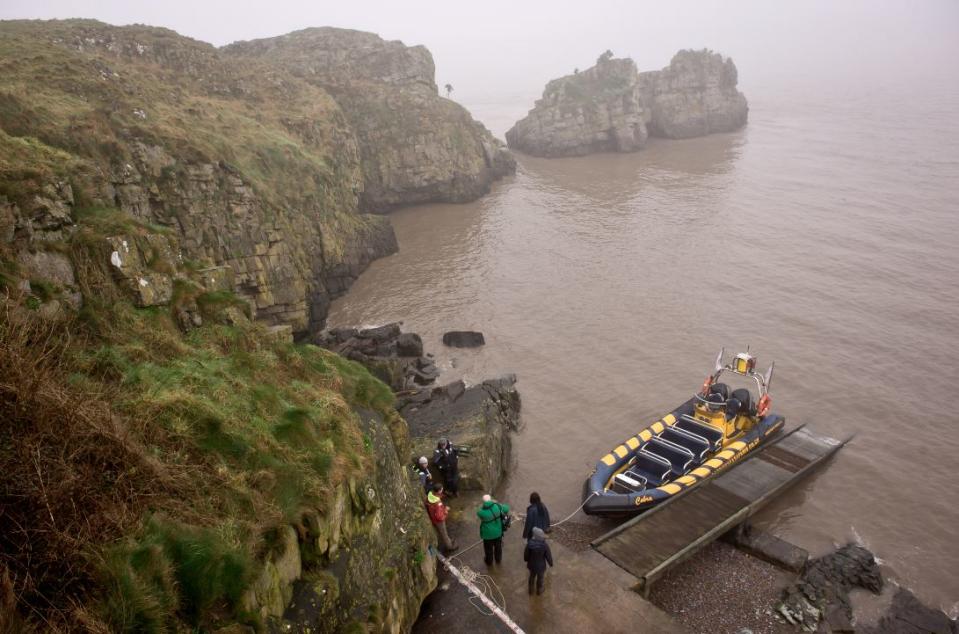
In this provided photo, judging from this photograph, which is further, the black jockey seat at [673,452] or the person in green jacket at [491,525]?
the black jockey seat at [673,452]

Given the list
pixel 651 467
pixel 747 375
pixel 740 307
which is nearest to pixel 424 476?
pixel 651 467

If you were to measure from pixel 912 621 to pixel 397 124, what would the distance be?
45.9 m

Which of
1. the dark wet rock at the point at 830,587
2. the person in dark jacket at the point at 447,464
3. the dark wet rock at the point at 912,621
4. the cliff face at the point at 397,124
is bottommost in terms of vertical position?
the dark wet rock at the point at 912,621

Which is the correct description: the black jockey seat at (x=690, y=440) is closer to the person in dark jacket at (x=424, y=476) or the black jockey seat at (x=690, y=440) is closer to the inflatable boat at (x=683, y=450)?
the inflatable boat at (x=683, y=450)

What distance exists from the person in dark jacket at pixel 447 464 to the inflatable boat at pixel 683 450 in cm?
355

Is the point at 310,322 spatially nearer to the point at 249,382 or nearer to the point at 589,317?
the point at 589,317

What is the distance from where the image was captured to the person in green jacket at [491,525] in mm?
9461

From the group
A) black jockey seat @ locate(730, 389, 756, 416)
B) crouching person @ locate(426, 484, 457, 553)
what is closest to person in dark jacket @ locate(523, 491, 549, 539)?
crouching person @ locate(426, 484, 457, 553)

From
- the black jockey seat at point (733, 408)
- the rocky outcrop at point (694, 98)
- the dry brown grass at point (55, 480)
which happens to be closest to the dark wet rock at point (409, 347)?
the black jockey seat at point (733, 408)

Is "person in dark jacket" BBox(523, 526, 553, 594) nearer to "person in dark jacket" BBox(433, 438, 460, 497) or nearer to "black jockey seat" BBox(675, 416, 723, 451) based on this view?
"person in dark jacket" BBox(433, 438, 460, 497)

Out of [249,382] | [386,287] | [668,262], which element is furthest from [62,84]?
[668,262]

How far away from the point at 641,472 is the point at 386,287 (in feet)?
64.9

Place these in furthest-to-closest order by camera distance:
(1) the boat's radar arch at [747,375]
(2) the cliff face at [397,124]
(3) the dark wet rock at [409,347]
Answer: (2) the cliff face at [397,124], (3) the dark wet rock at [409,347], (1) the boat's radar arch at [747,375]

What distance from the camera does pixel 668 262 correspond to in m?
31.9
